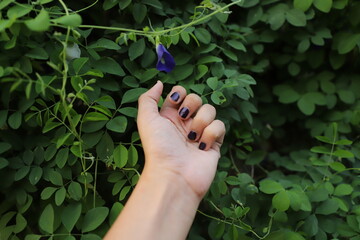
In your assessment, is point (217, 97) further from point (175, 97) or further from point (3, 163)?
point (3, 163)

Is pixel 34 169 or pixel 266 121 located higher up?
pixel 34 169

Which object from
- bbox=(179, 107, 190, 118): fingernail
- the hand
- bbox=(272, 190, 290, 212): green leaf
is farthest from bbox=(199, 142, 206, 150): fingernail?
bbox=(272, 190, 290, 212): green leaf

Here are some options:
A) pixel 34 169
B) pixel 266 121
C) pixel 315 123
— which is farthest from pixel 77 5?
pixel 315 123

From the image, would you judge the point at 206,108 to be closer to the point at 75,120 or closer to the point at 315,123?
the point at 75,120

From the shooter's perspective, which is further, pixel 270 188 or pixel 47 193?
pixel 270 188

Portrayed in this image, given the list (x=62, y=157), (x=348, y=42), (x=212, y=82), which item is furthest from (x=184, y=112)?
(x=348, y=42)
